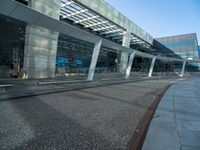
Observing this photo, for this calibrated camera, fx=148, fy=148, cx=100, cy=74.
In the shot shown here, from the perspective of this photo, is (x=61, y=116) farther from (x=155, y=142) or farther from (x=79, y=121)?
(x=155, y=142)

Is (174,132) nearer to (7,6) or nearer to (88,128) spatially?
(88,128)

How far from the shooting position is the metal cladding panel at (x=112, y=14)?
17844mm

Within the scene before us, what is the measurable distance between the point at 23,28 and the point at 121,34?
16.9 meters

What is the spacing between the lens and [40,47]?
523 inches

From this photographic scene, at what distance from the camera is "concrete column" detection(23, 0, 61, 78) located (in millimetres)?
12500

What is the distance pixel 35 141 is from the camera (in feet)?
9.00

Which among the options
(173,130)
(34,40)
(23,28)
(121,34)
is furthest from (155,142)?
(121,34)

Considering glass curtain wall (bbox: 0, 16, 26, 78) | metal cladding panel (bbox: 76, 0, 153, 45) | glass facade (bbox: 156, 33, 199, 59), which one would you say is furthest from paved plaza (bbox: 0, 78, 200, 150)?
glass facade (bbox: 156, 33, 199, 59)

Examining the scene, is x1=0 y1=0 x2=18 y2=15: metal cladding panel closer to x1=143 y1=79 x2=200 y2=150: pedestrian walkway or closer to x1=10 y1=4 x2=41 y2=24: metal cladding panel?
x1=10 y1=4 x2=41 y2=24: metal cladding panel

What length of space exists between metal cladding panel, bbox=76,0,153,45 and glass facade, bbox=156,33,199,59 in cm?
2710

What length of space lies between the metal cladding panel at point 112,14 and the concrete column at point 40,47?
4.08 m

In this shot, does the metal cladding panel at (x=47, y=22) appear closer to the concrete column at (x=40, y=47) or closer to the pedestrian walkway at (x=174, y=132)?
the concrete column at (x=40, y=47)

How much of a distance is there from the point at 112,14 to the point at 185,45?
129ft

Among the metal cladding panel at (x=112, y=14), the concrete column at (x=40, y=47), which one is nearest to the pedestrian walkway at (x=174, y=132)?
the concrete column at (x=40, y=47)
